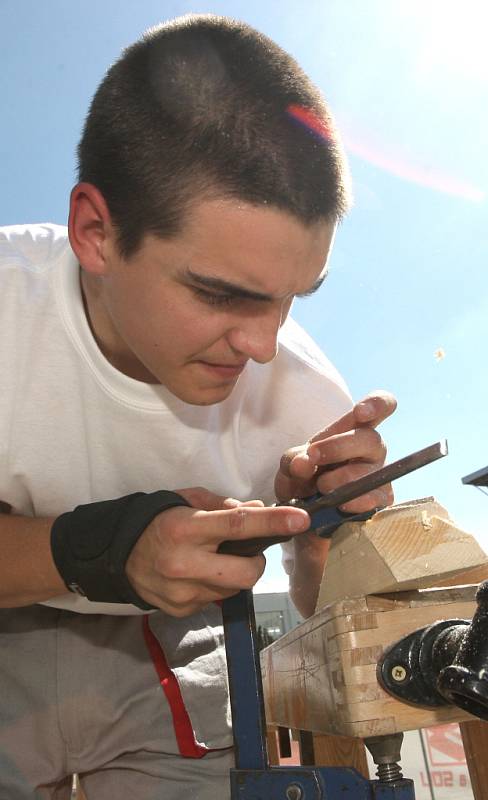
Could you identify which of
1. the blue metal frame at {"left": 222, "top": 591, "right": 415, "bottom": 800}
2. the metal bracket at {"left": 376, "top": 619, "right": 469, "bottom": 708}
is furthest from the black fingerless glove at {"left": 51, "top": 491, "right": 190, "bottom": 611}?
the metal bracket at {"left": 376, "top": 619, "right": 469, "bottom": 708}

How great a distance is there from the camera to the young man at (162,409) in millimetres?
1172

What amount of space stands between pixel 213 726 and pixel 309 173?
1306 mm

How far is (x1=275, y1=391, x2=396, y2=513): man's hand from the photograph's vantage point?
1.29 m

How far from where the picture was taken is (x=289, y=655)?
133 centimetres

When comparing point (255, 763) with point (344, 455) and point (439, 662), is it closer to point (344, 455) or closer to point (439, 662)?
point (439, 662)

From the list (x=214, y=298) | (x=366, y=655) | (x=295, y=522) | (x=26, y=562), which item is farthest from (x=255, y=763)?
(x=214, y=298)

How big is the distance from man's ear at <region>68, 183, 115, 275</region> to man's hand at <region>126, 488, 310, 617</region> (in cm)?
61

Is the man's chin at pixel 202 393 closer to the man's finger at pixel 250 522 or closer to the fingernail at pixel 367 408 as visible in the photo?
the fingernail at pixel 367 408

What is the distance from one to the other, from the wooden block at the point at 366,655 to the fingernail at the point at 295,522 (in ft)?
0.39

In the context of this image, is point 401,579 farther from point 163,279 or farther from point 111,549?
point 163,279

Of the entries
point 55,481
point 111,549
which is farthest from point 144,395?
point 111,549

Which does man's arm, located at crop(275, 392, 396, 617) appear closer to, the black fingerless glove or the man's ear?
the black fingerless glove

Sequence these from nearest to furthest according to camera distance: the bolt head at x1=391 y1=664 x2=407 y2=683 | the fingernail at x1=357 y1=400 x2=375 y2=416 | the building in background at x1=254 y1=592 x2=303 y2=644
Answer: the bolt head at x1=391 y1=664 x2=407 y2=683, the fingernail at x1=357 y1=400 x2=375 y2=416, the building in background at x1=254 y1=592 x2=303 y2=644

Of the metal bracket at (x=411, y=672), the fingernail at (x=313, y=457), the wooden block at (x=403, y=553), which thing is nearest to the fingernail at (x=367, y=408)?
the fingernail at (x=313, y=457)
